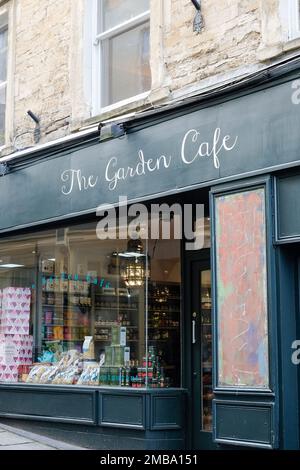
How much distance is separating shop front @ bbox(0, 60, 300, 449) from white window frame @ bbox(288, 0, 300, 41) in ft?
1.77

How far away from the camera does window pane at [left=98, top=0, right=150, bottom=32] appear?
29.9 feet

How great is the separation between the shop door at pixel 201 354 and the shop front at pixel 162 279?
0.05 ft

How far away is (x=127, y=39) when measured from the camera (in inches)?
365

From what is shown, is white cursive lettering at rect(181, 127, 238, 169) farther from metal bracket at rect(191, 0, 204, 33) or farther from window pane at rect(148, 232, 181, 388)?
window pane at rect(148, 232, 181, 388)

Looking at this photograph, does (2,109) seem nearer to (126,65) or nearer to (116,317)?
(126,65)

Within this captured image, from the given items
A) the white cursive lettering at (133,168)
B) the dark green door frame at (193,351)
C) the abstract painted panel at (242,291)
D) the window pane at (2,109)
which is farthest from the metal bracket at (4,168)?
the abstract painted panel at (242,291)

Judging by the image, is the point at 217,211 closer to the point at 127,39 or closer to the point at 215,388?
the point at 215,388

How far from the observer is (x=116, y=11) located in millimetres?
9477

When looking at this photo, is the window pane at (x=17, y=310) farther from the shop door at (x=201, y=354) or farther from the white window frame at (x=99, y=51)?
the shop door at (x=201, y=354)

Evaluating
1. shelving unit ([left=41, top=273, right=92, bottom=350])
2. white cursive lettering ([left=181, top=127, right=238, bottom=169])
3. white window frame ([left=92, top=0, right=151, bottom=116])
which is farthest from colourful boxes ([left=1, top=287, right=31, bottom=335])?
white cursive lettering ([left=181, top=127, right=238, bottom=169])

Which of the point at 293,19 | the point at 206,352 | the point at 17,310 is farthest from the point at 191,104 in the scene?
the point at 17,310

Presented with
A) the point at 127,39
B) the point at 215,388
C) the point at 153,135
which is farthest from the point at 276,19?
the point at 215,388

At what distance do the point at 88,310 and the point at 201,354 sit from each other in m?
1.74

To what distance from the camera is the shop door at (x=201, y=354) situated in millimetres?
8133
